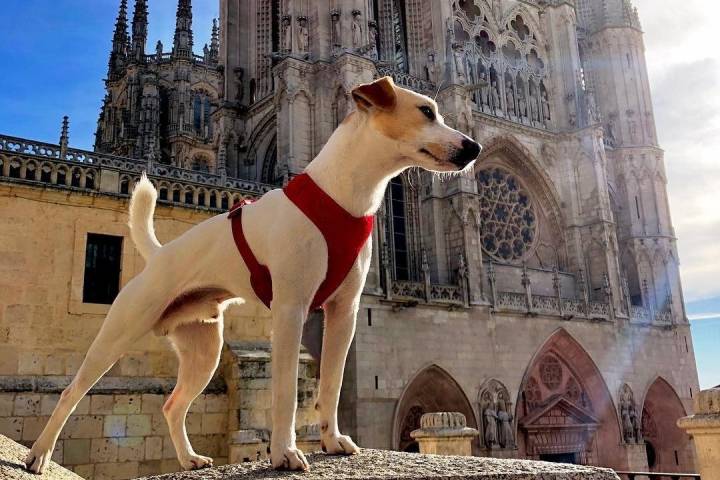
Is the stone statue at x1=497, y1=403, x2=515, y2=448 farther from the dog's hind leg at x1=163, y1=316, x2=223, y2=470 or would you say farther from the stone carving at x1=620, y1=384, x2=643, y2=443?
the dog's hind leg at x1=163, y1=316, x2=223, y2=470

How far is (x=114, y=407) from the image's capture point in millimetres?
7539

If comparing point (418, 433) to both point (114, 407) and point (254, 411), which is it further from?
point (114, 407)

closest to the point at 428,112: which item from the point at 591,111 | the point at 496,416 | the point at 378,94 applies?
the point at 378,94

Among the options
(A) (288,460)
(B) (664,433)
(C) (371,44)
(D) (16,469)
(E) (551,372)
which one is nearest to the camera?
(A) (288,460)

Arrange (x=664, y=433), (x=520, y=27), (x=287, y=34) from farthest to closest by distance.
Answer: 1. (x=520, y=27)
2. (x=664, y=433)
3. (x=287, y=34)

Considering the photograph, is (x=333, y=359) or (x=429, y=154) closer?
(x=429, y=154)

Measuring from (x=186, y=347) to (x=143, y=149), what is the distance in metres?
26.6

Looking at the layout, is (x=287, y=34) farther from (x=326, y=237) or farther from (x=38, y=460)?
(x=38, y=460)

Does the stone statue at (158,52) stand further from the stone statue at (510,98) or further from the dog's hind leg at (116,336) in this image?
the dog's hind leg at (116,336)

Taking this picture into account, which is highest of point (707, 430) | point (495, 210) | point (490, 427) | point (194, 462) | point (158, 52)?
point (158, 52)

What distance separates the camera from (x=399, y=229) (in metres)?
18.6

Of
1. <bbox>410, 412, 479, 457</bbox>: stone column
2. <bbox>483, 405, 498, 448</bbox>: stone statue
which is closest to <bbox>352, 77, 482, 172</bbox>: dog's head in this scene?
<bbox>410, 412, 479, 457</bbox>: stone column

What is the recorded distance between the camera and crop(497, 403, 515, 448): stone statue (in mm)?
16594

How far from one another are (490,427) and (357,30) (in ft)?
37.2
